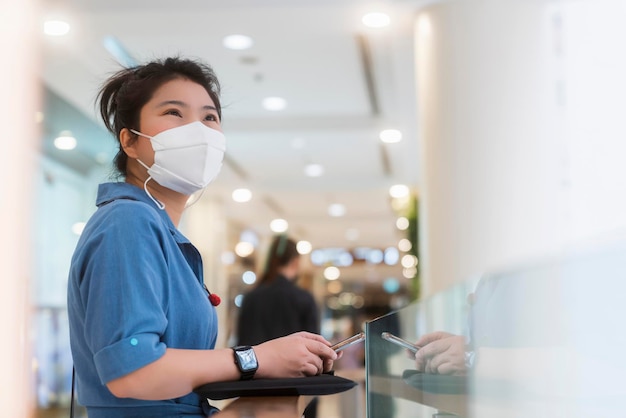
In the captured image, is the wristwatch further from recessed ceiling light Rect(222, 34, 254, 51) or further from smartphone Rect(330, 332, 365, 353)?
recessed ceiling light Rect(222, 34, 254, 51)

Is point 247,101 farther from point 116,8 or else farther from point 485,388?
point 485,388

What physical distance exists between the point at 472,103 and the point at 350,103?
3.48m

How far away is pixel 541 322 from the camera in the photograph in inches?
71.2

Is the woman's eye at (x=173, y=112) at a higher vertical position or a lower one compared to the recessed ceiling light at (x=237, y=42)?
lower

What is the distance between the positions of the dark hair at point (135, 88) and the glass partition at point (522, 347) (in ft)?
2.08

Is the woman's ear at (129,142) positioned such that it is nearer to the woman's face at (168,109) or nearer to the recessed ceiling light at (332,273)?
the woman's face at (168,109)

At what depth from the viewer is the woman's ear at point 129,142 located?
159 centimetres

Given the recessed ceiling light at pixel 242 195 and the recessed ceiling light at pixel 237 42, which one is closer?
the recessed ceiling light at pixel 237 42

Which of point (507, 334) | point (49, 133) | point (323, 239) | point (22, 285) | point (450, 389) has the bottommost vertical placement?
point (450, 389)

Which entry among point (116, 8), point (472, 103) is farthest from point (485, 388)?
point (116, 8)

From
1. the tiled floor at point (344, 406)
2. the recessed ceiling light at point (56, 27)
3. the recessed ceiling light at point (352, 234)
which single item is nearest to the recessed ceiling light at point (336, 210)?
the recessed ceiling light at point (352, 234)

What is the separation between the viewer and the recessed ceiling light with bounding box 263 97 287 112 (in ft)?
26.8

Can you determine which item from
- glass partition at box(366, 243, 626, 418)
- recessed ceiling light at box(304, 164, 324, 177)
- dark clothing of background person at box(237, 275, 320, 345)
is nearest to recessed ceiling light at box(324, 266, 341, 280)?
recessed ceiling light at box(304, 164, 324, 177)

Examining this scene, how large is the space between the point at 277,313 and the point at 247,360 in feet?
10.6
